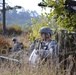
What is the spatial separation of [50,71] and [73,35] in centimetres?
191

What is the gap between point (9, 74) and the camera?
21.8 feet

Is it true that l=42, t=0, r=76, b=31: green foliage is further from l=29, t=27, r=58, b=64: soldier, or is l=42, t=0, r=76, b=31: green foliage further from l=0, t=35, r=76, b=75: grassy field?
l=0, t=35, r=76, b=75: grassy field

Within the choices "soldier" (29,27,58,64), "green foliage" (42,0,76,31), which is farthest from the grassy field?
"green foliage" (42,0,76,31)

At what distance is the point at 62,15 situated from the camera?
13383mm

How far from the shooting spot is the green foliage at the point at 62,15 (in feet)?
41.5

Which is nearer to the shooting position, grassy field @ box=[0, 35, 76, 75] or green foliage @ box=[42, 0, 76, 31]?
grassy field @ box=[0, 35, 76, 75]

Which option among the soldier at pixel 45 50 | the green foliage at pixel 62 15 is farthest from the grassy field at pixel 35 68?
the green foliage at pixel 62 15

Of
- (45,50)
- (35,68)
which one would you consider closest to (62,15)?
(45,50)

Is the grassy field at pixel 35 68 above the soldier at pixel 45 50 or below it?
below

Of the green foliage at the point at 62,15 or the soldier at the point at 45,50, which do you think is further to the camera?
the green foliage at the point at 62,15

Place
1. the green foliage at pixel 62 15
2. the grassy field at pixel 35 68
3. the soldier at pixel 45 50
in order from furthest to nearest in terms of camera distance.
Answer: the green foliage at pixel 62 15 → the soldier at pixel 45 50 → the grassy field at pixel 35 68

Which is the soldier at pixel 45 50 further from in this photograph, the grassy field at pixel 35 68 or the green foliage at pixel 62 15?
the green foliage at pixel 62 15

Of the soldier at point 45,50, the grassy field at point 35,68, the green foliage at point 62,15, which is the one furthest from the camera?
the green foliage at point 62,15

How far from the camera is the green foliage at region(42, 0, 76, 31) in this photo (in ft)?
41.5
